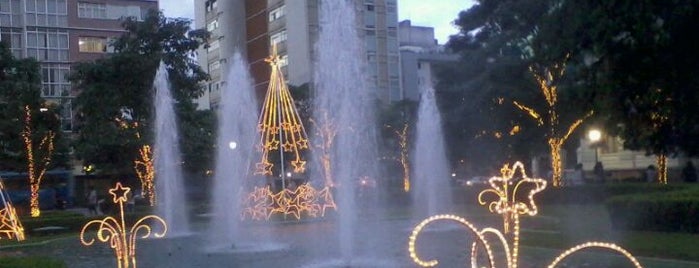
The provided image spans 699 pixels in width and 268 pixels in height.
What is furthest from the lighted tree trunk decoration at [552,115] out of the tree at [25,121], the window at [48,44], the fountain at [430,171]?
the window at [48,44]

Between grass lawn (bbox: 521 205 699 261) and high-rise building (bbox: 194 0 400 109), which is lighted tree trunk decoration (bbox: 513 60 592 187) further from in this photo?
high-rise building (bbox: 194 0 400 109)

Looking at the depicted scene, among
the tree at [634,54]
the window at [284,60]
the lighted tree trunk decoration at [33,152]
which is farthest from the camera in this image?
the window at [284,60]

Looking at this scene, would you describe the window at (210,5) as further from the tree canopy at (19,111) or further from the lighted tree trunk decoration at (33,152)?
the lighted tree trunk decoration at (33,152)

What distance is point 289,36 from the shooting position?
72375mm

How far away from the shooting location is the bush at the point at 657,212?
19.8 metres

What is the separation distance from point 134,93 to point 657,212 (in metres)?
28.0

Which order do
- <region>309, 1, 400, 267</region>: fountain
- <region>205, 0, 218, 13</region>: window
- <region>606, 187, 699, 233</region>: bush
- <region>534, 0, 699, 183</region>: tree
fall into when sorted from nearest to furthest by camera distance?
<region>309, 1, 400, 267</region>: fountain, <region>534, 0, 699, 183</region>: tree, <region>606, 187, 699, 233</region>: bush, <region>205, 0, 218, 13</region>: window

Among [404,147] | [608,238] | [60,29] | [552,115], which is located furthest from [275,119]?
[60,29]

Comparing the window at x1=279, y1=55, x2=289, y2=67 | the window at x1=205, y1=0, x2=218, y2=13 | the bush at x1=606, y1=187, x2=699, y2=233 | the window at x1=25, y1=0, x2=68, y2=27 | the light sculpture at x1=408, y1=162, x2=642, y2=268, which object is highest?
the window at x1=205, y1=0, x2=218, y2=13

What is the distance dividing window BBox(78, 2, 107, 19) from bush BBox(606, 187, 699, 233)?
53367mm

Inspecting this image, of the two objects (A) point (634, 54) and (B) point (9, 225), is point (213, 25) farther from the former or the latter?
(A) point (634, 54)

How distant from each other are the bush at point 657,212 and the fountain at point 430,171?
30.5ft

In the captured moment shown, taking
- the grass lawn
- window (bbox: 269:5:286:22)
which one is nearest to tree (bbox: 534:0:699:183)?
A: the grass lawn

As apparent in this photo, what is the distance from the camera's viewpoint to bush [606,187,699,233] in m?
19.8
